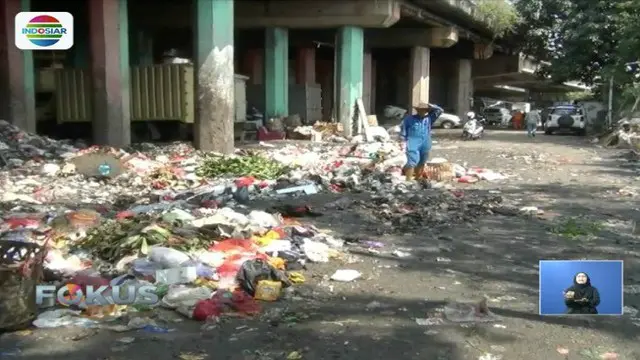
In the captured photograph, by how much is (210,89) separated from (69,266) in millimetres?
9505

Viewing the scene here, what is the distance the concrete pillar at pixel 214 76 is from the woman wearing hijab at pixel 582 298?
11378mm

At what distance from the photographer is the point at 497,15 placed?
27.7m

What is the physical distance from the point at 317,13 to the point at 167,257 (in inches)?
614

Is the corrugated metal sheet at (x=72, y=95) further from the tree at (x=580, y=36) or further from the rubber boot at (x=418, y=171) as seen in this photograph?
the tree at (x=580, y=36)

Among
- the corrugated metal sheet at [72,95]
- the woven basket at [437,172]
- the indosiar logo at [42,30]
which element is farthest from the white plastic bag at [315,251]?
the corrugated metal sheet at [72,95]

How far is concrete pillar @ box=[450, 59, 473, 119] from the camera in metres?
34.7

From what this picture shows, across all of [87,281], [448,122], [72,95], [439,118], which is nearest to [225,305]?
[87,281]

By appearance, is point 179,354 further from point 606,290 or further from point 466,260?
point 466,260

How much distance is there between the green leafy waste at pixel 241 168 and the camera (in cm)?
1166

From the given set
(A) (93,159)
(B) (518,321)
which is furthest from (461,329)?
(A) (93,159)

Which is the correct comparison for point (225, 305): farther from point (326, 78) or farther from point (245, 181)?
point (326, 78)

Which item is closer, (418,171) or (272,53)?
(418,171)

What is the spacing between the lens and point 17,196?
356 inches

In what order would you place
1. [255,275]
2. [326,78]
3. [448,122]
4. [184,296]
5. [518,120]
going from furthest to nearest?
1. [518,120]
2. [448,122]
3. [326,78]
4. [255,275]
5. [184,296]
